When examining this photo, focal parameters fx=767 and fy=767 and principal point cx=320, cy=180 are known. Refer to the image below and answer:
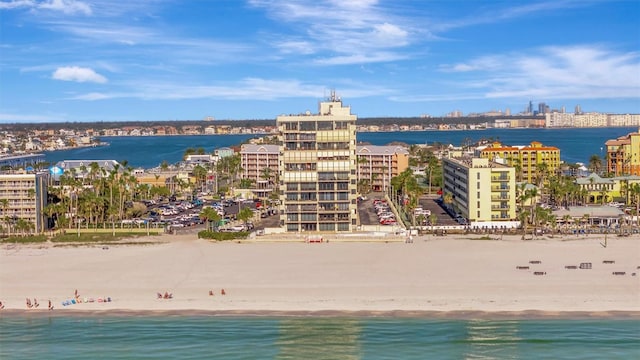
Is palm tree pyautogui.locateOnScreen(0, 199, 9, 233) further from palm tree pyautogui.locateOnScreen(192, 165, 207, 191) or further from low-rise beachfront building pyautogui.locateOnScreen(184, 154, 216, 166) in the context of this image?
low-rise beachfront building pyautogui.locateOnScreen(184, 154, 216, 166)

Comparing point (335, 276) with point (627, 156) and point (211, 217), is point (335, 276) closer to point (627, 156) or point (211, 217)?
point (211, 217)

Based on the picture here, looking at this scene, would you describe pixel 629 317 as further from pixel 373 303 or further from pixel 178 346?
pixel 178 346

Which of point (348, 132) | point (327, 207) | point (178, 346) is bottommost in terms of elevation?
point (178, 346)

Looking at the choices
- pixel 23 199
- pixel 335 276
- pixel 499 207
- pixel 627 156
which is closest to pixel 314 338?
pixel 335 276

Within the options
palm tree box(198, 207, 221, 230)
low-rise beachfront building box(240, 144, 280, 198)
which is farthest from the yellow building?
palm tree box(198, 207, 221, 230)

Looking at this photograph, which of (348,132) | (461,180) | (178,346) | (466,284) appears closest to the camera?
(178,346)

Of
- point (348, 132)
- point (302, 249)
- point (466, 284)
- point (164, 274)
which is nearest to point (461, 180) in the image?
point (348, 132)

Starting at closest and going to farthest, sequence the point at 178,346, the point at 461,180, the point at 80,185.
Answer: the point at 178,346
the point at 461,180
the point at 80,185
